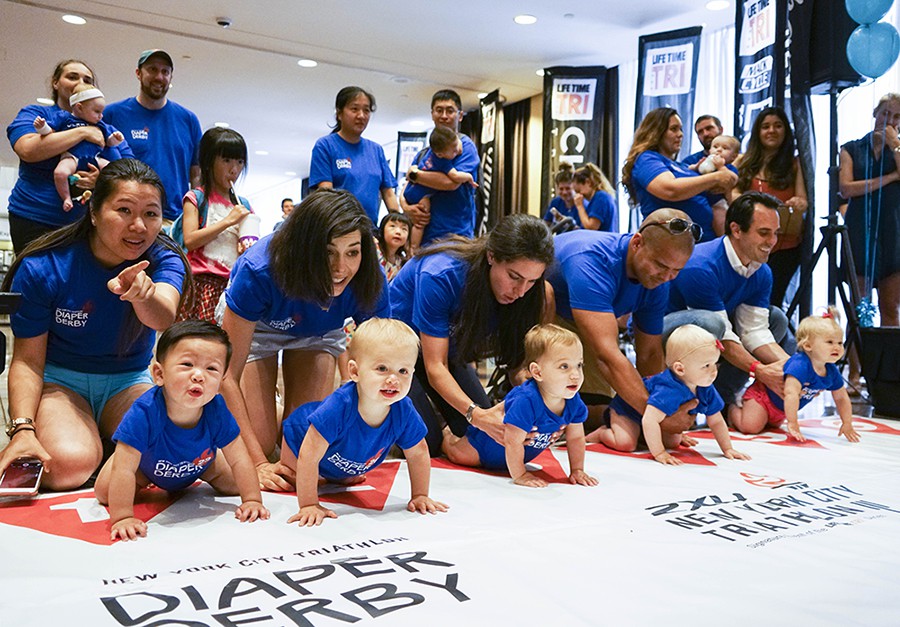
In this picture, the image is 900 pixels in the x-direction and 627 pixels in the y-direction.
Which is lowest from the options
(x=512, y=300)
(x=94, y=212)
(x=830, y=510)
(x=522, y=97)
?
(x=830, y=510)

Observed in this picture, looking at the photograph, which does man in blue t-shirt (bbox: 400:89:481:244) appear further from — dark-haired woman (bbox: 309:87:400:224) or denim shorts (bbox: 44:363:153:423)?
denim shorts (bbox: 44:363:153:423)

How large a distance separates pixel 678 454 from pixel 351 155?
7.81 ft

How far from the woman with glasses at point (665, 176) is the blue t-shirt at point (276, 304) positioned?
71.0 inches

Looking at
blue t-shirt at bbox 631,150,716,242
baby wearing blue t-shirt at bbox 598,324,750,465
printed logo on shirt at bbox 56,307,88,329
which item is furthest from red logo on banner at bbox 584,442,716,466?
printed logo on shirt at bbox 56,307,88,329

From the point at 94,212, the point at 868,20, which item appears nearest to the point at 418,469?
the point at 94,212

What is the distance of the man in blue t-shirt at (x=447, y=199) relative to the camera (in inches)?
172

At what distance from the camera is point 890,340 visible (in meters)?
3.59

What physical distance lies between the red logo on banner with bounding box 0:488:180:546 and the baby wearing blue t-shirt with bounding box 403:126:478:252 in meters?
2.65

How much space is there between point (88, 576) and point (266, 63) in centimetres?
780

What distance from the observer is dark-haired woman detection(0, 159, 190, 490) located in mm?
1957

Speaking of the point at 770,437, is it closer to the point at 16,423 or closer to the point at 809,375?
the point at 809,375

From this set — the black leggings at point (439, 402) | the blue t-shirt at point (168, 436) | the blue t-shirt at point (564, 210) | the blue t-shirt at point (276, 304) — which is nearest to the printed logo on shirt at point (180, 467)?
the blue t-shirt at point (168, 436)

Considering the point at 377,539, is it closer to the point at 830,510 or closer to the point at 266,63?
the point at 830,510

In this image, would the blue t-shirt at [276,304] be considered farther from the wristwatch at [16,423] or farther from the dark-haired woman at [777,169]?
the dark-haired woman at [777,169]
